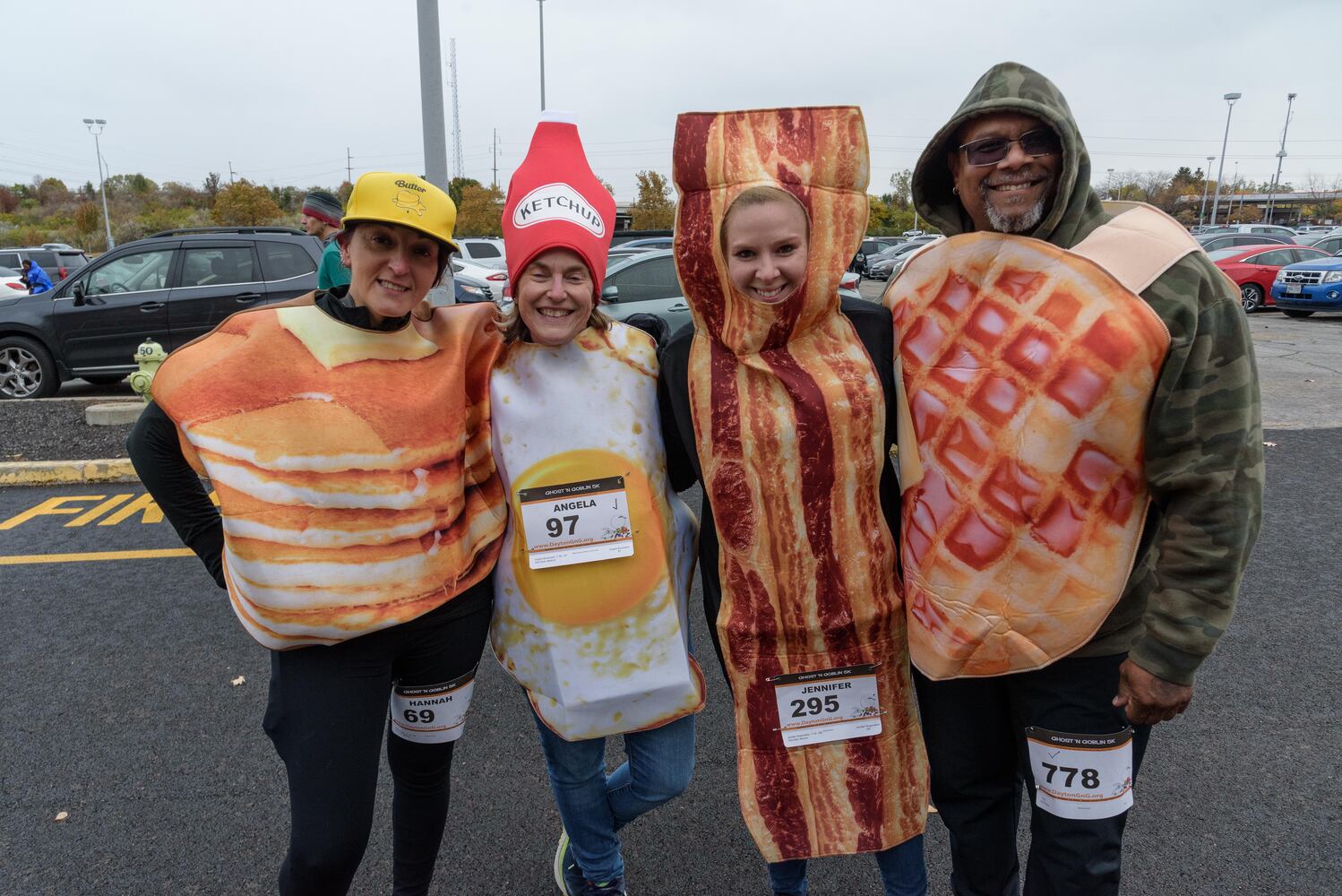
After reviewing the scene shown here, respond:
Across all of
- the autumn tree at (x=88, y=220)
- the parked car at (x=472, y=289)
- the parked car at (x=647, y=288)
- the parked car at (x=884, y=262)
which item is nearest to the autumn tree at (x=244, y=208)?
the autumn tree at (x=88, y=220)

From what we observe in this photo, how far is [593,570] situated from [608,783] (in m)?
0.67

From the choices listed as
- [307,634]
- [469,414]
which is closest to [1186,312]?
[469,414]

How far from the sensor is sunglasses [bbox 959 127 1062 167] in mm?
1637

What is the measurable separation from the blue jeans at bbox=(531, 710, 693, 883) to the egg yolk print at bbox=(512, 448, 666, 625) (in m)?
0.37

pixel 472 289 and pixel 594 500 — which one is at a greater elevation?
pixel 594 500

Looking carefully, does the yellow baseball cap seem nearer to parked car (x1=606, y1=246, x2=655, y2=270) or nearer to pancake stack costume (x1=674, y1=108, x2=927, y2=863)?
pancake stack costume (x1=674, y1=108, x2=927, y2=863)

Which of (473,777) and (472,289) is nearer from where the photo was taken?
(473,777)

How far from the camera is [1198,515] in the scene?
59.9 inches

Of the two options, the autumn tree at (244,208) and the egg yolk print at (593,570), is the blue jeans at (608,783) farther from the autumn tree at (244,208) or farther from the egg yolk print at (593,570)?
the autumn tree at (244,208)

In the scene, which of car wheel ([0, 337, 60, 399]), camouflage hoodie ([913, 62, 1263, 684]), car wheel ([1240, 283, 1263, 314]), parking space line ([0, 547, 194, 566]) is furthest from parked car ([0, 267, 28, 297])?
car wheel ([1240, 283, 1263, 314])

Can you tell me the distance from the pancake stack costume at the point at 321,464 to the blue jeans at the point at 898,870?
3.59 feet

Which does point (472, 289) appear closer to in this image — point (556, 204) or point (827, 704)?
point (556, 204)

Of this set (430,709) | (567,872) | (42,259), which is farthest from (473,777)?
(42,259)

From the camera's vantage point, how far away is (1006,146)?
1657 mm
